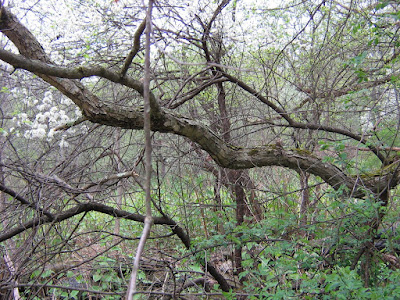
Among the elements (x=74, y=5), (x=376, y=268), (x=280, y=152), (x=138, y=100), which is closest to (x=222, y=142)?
(x=280, y=152)

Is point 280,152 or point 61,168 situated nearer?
point 61,168

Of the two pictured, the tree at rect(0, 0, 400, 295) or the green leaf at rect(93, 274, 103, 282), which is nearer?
the tree at rect(0, 0, 400, 295)

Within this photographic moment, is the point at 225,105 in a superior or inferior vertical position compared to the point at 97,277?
superior

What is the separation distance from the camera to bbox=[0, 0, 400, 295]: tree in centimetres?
269

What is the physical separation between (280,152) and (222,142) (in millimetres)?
615

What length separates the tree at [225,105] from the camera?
106 inches

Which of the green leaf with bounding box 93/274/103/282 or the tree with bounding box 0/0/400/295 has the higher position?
the tree with bounding box 0/0/400/295

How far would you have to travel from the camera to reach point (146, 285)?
14.0ft

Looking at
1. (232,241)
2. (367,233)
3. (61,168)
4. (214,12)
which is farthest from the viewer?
(214,12)

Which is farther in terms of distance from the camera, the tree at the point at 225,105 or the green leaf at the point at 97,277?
the green leaf at the point at 97,277

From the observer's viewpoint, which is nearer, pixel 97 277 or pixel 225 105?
pixel 97 277

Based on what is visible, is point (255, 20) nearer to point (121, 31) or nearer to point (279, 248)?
point (121, 31)

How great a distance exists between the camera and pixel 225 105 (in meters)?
4.60

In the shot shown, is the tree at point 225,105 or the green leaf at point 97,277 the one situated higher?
the tree at point 225,105
